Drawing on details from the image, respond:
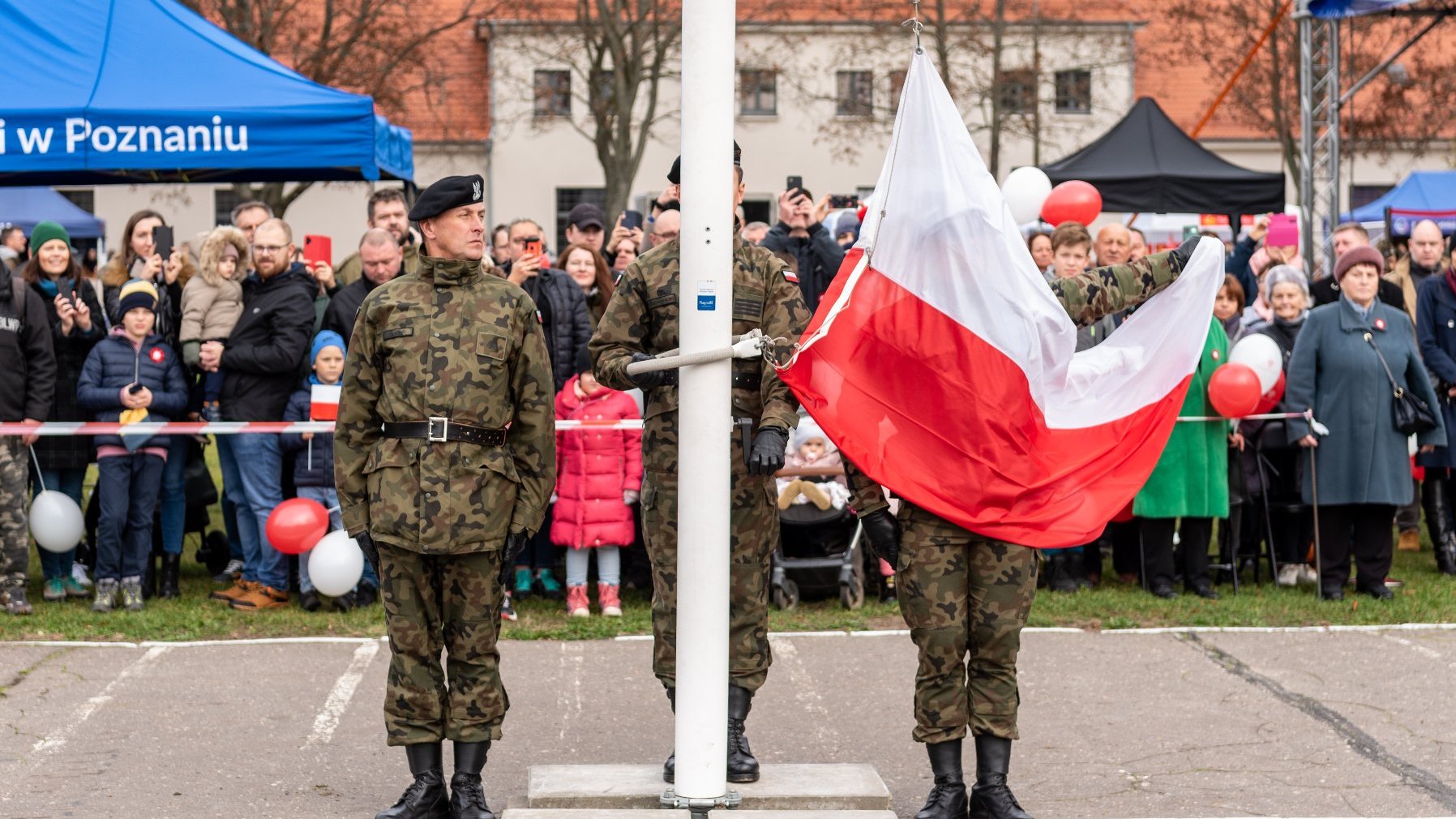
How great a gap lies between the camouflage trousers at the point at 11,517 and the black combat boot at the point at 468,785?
196 inches

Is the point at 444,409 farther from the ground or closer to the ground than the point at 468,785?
farther from the ground

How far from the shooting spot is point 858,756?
670cm

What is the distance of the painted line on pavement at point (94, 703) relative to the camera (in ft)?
22.4

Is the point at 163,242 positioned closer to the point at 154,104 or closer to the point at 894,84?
the point at 154,104

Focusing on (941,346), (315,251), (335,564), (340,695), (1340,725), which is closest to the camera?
(941,346)

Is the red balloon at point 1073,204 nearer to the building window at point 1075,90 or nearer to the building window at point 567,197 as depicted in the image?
the building window at point 1075,90

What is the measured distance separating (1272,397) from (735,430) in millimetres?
5679

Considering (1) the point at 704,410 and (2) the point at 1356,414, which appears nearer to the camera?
(1) the point at 704,410

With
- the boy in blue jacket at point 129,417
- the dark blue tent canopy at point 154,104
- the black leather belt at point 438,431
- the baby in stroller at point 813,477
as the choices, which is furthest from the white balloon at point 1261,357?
the boy in blue jacket at point 129,417

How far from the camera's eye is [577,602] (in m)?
9.70

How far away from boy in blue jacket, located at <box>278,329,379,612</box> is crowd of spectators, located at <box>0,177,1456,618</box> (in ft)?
0.04

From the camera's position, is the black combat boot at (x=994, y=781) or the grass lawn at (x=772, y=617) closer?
the black combat boot at (x=994, y=781)

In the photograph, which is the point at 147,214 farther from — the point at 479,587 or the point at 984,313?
the point at 984,313

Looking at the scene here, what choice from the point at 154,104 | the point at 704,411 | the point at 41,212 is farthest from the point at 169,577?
the point at 41,212
